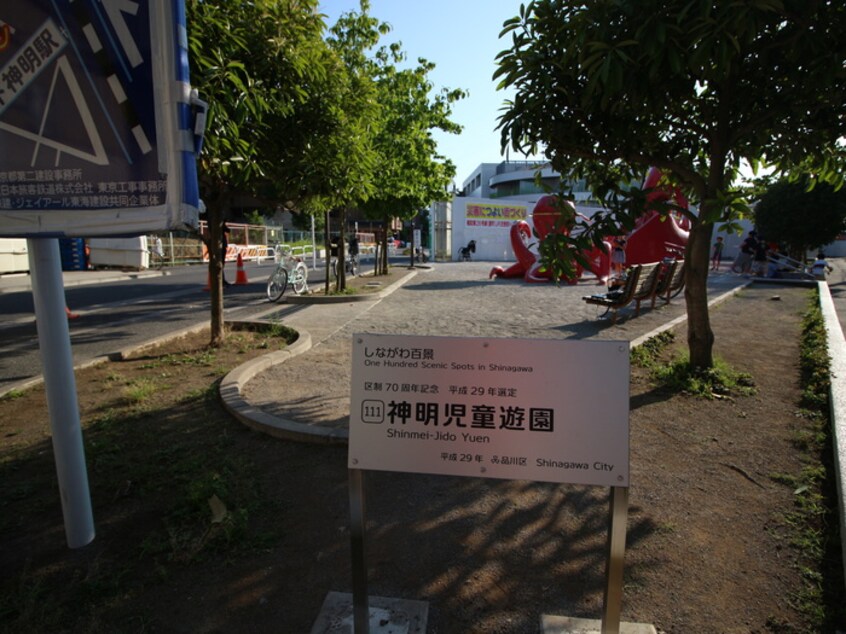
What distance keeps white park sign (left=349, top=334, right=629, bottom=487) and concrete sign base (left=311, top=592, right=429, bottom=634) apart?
725 mm

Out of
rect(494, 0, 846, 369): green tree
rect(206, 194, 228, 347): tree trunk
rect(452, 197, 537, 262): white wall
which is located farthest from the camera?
rect(452, 197, 537, 262): white wall

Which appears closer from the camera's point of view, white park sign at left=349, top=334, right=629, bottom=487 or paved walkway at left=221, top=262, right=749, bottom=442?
white park sign at left=349, top=334, right=629, bottom=487

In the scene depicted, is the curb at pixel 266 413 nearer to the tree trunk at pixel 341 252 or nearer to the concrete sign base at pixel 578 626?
the concrete sign base at pixel 578 626

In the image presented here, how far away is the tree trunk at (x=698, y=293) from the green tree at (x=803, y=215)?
2051cm

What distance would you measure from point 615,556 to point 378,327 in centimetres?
725

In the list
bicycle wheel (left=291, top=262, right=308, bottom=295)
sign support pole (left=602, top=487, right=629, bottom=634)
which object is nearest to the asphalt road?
bicycle wheel (left=291, top=262, right=308, bottom=295)

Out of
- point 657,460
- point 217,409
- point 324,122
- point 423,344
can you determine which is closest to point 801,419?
point 657,460

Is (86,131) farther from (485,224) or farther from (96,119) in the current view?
(485,224)

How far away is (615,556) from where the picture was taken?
1896 mm

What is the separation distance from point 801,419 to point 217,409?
16.5 feet

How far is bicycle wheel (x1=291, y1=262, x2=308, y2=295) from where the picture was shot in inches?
522

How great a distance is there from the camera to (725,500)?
320 centimetres

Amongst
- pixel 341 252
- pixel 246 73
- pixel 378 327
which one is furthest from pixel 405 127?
pixel 246 73

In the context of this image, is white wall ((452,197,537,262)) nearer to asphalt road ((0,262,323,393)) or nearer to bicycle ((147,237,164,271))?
bicycle ((147,237,164,271))
